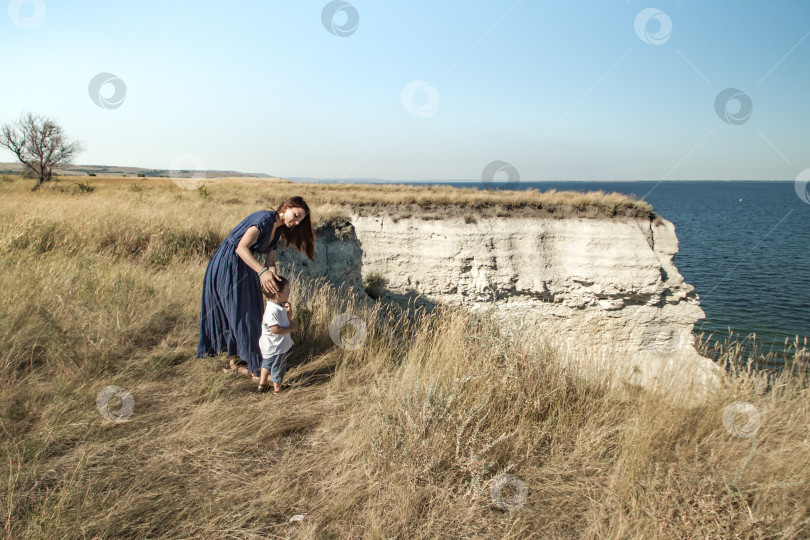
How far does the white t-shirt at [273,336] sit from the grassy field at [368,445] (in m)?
0.37

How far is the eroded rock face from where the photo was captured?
13078mm

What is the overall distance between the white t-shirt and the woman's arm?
0.18m

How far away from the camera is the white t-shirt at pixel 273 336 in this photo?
11.1 ft

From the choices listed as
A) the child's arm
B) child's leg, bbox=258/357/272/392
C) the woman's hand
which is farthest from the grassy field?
the woman's hand

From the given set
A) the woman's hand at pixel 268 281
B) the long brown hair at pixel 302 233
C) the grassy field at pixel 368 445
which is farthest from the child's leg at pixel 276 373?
the long brown hair at pixel 302 233

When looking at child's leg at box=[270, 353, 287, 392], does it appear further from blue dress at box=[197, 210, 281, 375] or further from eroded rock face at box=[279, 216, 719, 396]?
eroded rock face at box=[279, 216, 719, 396]

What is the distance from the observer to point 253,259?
3.29m

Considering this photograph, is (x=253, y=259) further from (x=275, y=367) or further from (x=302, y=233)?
(x=275, y=367)

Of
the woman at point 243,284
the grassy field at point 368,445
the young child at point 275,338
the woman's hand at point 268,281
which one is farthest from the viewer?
the woman at point 243,284

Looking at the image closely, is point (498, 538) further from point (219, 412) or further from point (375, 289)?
point (375, 289)

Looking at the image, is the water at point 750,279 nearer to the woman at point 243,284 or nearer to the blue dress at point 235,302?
the woman at point 243,284

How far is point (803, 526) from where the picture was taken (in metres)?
1.98

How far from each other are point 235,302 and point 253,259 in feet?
1.75

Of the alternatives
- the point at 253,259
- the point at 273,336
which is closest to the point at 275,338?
the point at 273,336
